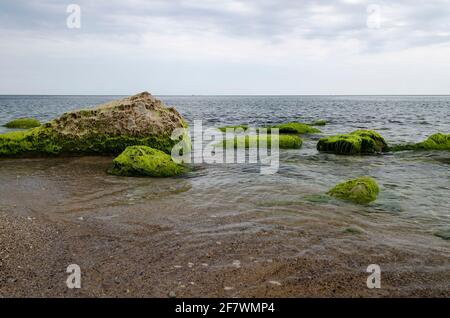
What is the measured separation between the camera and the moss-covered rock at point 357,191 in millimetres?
8461

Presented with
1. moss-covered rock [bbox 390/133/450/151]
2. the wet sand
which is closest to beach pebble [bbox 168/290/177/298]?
the wet sand

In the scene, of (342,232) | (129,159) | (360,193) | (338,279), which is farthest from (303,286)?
(129,159)

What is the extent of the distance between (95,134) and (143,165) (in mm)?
3912

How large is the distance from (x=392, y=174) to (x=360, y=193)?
3855mm

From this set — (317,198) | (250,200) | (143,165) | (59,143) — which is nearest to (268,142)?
(143,165)

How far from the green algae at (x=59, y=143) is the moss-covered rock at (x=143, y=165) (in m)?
2.45

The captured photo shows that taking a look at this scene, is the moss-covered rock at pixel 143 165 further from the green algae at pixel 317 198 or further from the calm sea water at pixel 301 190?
the green algae at pixel 317 198

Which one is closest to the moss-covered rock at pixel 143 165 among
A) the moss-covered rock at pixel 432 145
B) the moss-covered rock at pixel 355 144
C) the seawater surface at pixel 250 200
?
the seawater surface at pixel 250 200

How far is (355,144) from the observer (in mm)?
15703

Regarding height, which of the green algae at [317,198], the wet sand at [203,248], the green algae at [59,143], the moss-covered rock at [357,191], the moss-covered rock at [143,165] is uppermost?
the green algae at [59,143]

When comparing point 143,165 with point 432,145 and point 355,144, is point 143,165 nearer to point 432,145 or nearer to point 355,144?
point 355,144

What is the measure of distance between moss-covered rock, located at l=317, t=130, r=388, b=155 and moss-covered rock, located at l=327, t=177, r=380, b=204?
22.8 feet

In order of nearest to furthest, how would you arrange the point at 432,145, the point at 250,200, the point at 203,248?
the point at 203,248 < the point at 250,200 < the point at 432,145

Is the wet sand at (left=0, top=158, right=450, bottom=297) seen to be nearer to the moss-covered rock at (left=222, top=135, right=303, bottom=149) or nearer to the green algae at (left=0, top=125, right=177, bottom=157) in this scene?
the green algae at (left=0, top=125, right=177, bottom=157)
